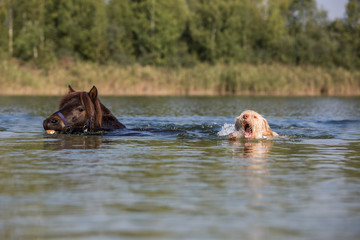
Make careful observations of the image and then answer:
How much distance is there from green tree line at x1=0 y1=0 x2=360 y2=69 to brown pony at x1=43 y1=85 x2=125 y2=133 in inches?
1802

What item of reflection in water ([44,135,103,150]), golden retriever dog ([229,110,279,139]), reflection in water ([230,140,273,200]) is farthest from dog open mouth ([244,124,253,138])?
reflection in water ([44,135,103,150])

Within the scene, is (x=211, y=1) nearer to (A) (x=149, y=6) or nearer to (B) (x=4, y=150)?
(A) (x=149, y=6)

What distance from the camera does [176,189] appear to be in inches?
279

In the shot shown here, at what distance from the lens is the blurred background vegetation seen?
1822 inches

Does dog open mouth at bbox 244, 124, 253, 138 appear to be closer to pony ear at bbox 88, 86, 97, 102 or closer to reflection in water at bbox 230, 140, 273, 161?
reflection in water at bbox 230, 140, 273, 161

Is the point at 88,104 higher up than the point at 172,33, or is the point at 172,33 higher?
the point at 172,33

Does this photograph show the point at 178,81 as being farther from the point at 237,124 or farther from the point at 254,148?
the point at 254,148

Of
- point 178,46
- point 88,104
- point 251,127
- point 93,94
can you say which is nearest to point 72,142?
point 88,104

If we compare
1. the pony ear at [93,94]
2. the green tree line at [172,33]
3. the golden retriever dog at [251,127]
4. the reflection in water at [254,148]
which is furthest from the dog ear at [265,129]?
the green tree line at [172,33]

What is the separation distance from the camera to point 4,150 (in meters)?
11.1

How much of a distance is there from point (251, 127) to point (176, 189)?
593 centimetres

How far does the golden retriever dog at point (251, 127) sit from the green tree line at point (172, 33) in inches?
1833

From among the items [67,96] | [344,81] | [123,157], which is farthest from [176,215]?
[344,81]

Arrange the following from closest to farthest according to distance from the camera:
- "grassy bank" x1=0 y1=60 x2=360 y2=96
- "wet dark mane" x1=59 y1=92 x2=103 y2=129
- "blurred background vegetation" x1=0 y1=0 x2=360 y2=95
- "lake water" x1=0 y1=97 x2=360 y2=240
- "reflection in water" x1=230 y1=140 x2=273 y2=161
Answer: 1. "lake water" x1=0 y1=97 x2=360 y2=240
2. "reflection in water" x1=230 y1=140 x2=273 y2=161
3. "wet dark mane" x1=59 y1=92 x2=103 y2=129
4. "grassy bank" x1=0 y1=60 x2=360 y2=96
5. "blurred background vegetation" x1=0 y1=0 x2=360 y2=95
